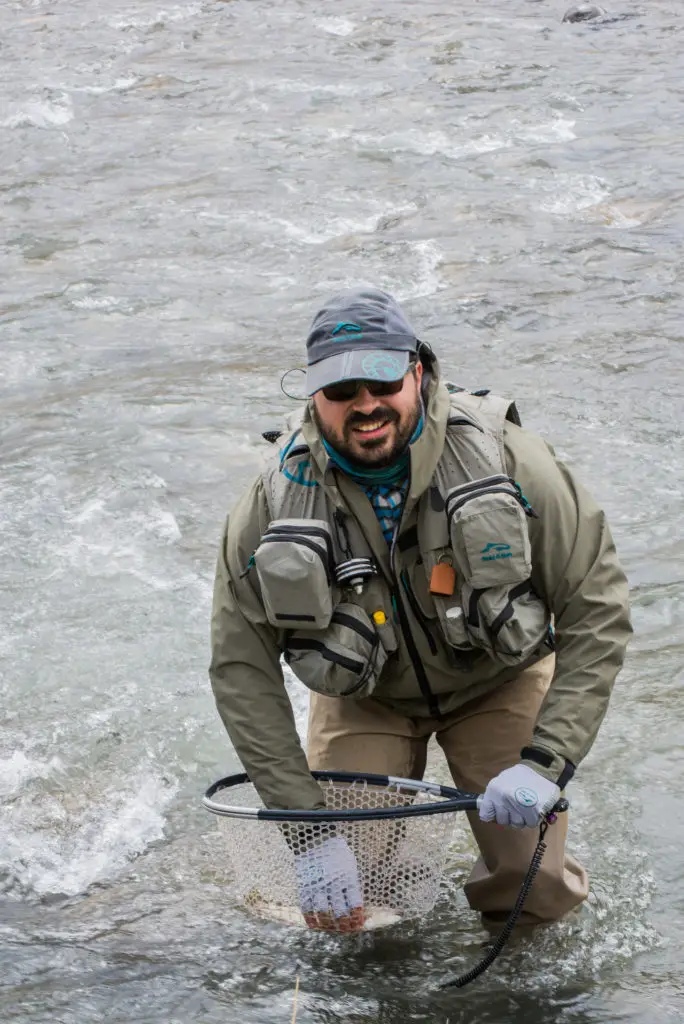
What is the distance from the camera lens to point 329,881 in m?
4.08

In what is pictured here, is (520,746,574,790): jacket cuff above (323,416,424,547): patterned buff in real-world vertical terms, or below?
below

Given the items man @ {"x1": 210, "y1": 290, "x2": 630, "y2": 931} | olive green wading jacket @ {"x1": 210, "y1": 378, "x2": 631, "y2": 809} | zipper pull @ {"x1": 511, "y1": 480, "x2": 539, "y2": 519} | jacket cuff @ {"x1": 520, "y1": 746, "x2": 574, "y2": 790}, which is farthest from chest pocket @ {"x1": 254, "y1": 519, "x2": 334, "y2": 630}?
jacket cuff @ {"x1": 520, "y1": 746, "x2": 574, "y2": 790}

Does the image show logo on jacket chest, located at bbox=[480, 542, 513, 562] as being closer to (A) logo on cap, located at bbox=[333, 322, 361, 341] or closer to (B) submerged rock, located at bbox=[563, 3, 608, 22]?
(A) logo on cap, located at bbox=[333, 322, 361, 341]

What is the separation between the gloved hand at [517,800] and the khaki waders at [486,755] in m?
0.48

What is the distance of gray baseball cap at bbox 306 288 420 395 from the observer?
400 centimetres

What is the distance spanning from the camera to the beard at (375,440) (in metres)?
4.01

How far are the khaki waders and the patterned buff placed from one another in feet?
2.17

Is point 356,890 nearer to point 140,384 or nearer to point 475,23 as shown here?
point 140,384

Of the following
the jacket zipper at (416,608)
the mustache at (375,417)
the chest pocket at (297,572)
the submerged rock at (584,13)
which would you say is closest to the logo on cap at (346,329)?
the mustache at (375,417)

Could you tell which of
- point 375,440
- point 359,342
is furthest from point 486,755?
point 359,342

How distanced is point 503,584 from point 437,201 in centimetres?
983

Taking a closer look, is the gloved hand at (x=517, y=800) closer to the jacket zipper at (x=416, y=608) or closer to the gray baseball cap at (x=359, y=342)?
the jacket zipper at (x=416, y=608)

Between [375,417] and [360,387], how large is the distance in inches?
3.8

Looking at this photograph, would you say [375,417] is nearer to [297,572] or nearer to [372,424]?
[372,424]
